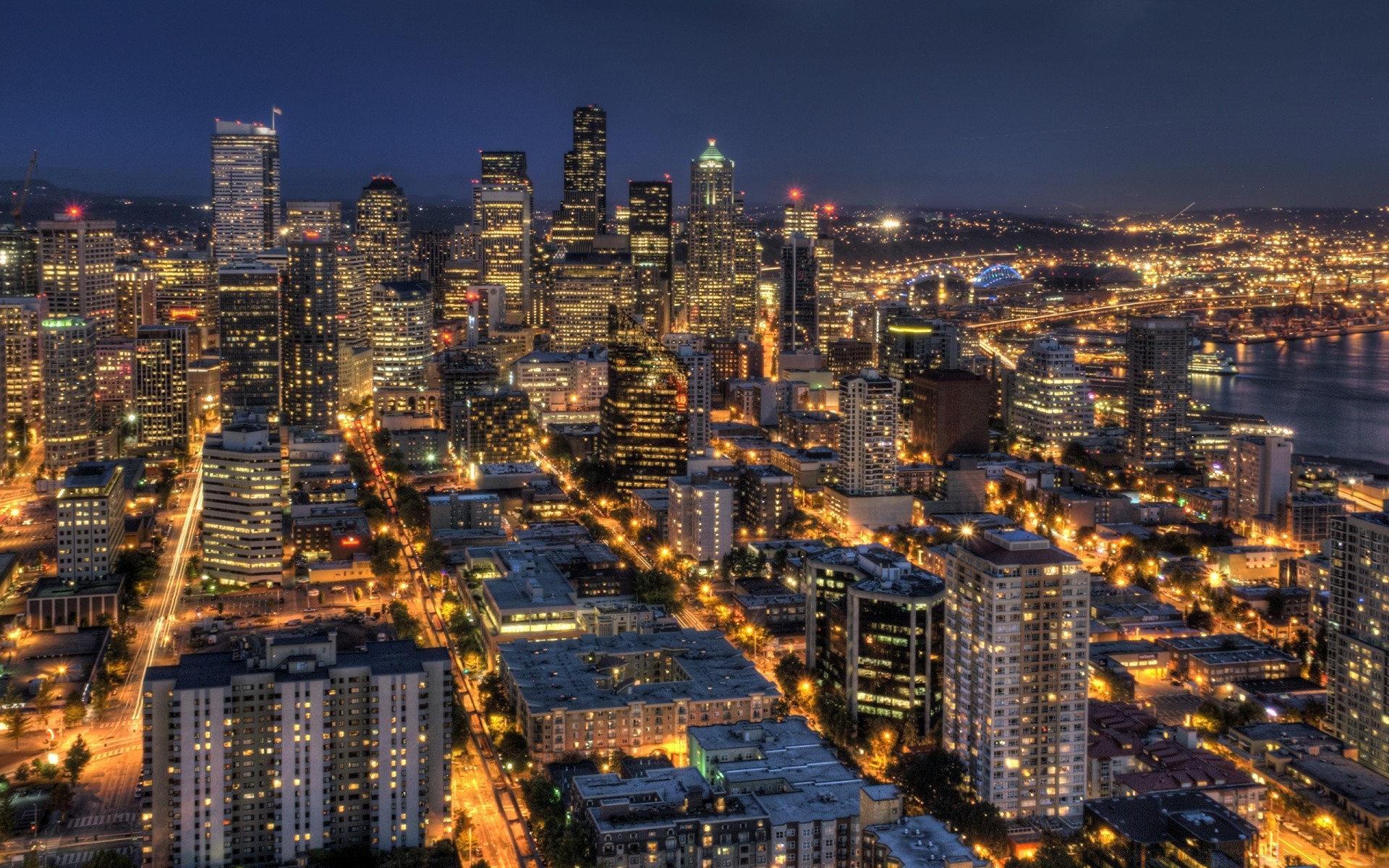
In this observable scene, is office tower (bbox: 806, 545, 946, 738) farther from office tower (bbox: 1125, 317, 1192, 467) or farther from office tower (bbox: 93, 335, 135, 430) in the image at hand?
office tower (bbox: 93, 335, 135, 430)

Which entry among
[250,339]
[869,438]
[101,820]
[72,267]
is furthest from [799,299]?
[101,820]

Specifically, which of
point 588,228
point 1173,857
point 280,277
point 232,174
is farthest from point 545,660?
point 232,174

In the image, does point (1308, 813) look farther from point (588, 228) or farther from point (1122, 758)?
point (588, 228)

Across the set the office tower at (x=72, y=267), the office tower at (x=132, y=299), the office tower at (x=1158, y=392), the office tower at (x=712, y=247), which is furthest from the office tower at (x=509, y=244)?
the office tower at (x=1158, y=392)

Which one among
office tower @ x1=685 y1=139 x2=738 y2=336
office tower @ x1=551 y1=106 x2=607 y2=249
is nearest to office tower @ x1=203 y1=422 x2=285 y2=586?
office tower @ x1=685 y1=139 x2=738 y2=336

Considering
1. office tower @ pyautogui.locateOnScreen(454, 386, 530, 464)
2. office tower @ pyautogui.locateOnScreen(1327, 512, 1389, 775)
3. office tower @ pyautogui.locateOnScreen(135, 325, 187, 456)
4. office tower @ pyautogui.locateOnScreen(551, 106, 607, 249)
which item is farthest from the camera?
office tower @ pyautogui.locateOnScreen(551, 106, 607, 249)

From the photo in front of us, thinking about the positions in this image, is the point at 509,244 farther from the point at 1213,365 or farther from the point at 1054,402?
the point at 1054,402
